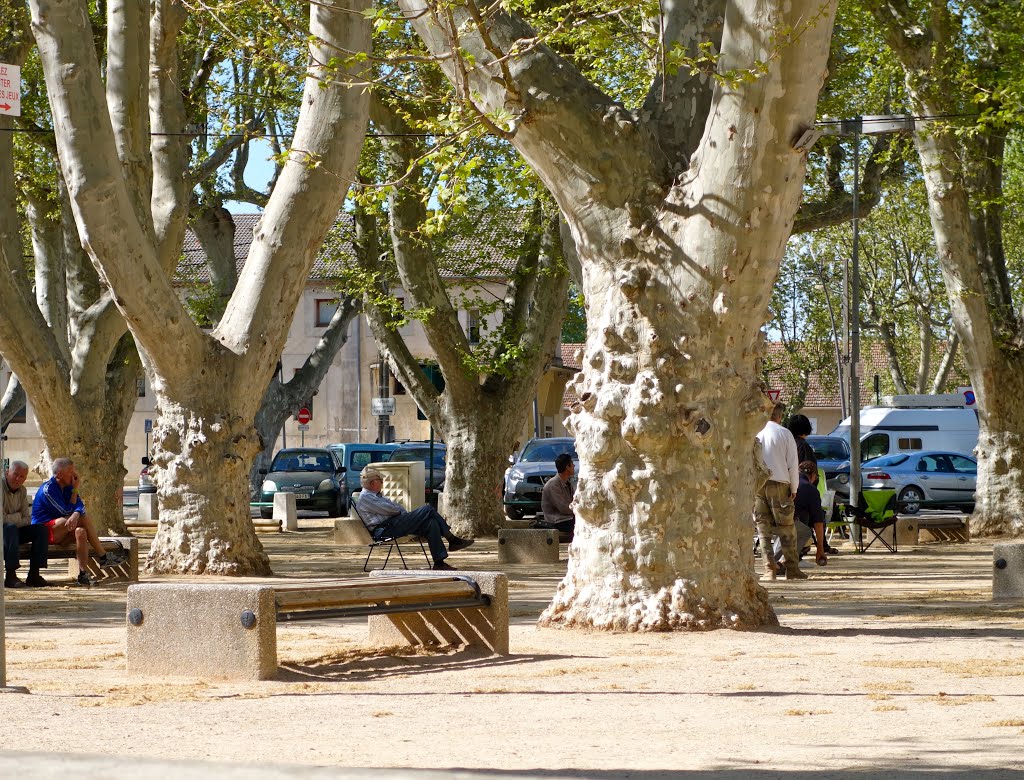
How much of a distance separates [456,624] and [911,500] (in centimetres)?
2628

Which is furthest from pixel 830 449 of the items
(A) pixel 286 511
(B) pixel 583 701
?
(B) pixel 583 701

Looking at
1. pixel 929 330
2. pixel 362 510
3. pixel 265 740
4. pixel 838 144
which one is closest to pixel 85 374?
pixel 362 510

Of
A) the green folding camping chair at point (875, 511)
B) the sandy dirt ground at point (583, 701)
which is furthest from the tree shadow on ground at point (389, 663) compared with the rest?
the green folding camping chair at point (875, 511)

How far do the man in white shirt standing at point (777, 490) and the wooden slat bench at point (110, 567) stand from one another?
638 centimetres

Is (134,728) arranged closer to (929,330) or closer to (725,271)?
(725,271)

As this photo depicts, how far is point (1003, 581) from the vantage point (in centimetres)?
1310

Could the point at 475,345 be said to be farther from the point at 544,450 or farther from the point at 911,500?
the point at 911,500

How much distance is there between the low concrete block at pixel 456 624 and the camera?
9.39m

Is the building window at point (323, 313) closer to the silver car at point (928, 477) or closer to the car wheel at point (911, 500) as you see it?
the silver car at point (928, 477)

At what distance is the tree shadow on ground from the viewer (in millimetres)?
8633

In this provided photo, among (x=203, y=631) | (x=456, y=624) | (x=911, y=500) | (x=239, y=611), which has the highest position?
(x=911, y=500)

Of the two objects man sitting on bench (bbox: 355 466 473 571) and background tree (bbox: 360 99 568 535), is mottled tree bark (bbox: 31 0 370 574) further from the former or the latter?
background tree (bbox: 360 99 568 535)

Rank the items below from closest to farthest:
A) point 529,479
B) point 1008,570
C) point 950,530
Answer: point 1008,570 < point 950,530 < point 529,479

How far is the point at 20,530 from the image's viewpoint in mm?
15508
